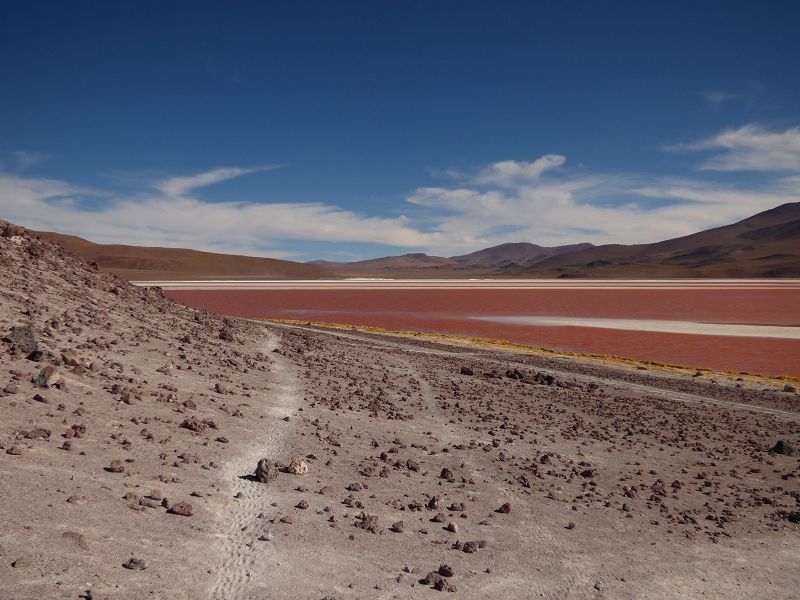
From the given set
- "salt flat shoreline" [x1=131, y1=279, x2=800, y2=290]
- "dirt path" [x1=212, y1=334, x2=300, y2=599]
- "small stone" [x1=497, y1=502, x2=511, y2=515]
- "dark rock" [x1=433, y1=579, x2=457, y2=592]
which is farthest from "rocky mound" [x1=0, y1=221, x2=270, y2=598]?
"salt flat shoreline" [x1=131, y1=279, x2=800, y2=290]

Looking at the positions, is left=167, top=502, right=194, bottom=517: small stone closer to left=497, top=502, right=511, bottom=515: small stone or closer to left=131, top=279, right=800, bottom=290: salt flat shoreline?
left=497, top=502, right=511, bottom=515: small stone

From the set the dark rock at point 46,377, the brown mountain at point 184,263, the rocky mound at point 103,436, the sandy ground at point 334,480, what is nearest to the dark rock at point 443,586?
the sandy ground at point 334,480

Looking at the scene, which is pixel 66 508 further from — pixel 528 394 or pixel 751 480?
pixel 528 394

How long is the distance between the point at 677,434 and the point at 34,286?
608 inches

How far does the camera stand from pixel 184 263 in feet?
555

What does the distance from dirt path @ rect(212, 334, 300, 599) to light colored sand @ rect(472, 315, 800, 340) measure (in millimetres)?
35747

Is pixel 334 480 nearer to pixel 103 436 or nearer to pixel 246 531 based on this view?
pixel 246 531

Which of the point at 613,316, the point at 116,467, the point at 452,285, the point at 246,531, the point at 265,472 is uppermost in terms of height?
the point at 452,285

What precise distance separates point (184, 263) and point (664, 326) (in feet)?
495

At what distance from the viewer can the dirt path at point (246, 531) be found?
218 inches

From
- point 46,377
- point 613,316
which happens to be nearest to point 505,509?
point 46,377

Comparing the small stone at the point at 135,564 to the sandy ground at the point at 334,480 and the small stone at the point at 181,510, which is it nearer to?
the sandy ground at the point at 334,480

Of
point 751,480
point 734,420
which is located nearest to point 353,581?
point 751,480

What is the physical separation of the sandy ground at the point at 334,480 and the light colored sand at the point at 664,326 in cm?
2478
